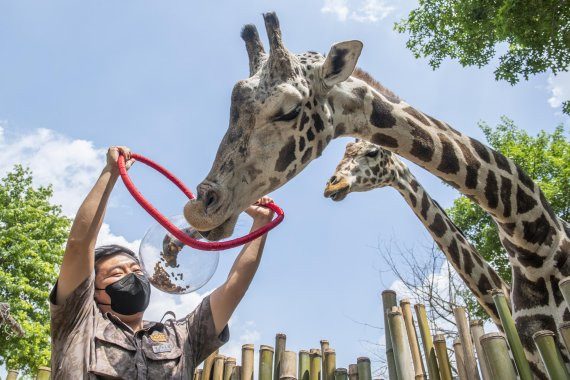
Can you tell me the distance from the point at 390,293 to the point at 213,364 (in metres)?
1.38

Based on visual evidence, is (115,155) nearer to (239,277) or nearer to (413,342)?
(239,277)

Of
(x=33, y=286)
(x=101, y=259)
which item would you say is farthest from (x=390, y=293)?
(x=33, y=286)

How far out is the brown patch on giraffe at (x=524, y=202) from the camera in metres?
3.26

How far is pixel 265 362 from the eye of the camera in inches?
136

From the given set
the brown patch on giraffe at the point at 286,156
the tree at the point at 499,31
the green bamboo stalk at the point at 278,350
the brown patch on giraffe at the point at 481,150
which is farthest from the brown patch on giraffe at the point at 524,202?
the tree at the point at 499,31

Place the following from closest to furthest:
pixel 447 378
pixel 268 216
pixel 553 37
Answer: pixel 268 216
pixel 447 378
pixel 553 37

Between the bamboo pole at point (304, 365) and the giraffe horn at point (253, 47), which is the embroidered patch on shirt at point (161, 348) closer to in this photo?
the bamboo pole at point (304, 365)

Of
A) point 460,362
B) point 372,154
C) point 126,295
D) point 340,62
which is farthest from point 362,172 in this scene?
point 126,295

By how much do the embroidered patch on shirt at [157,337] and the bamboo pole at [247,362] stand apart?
3.42 ft

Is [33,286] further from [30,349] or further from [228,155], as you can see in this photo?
[228,155]

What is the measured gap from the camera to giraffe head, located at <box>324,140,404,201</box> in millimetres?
4742

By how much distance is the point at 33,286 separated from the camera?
13773mm

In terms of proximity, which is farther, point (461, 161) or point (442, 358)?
point (442, 358)

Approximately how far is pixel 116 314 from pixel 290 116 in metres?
1.37
